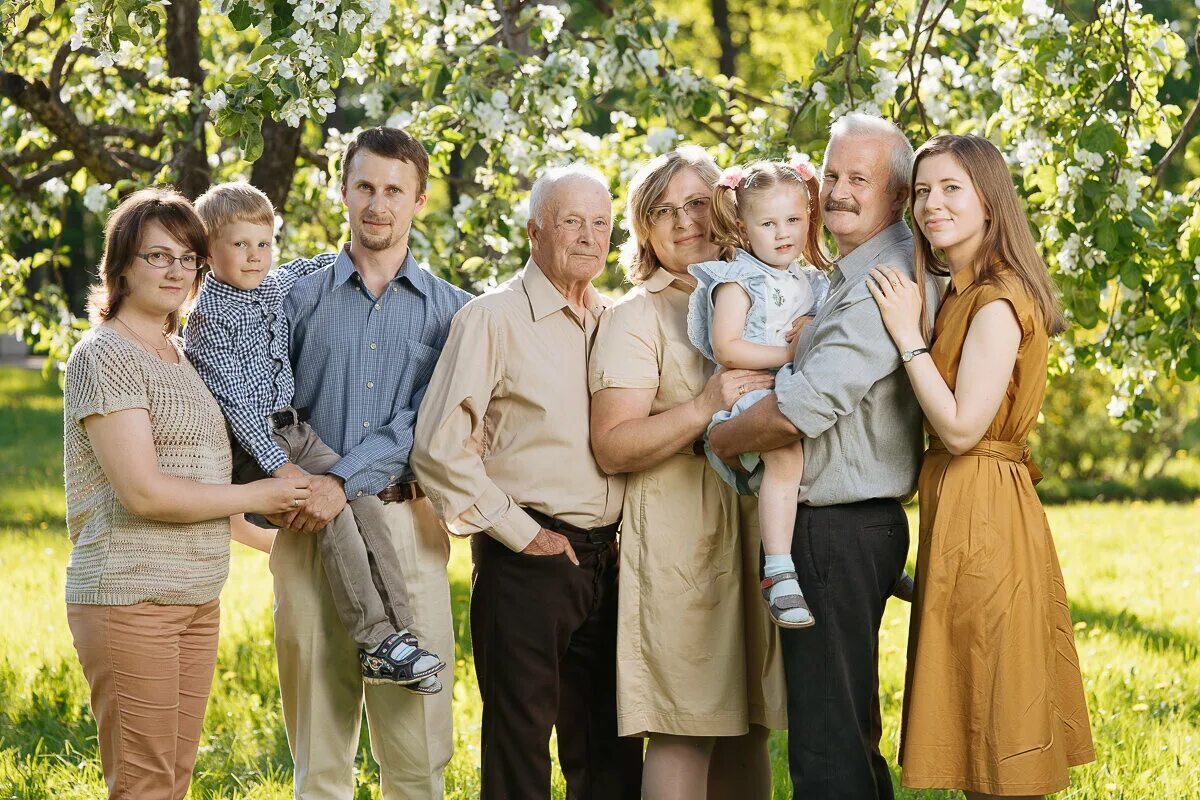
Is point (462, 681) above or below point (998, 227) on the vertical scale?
below

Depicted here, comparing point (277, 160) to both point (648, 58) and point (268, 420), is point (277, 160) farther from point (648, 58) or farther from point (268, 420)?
point (268, 420)

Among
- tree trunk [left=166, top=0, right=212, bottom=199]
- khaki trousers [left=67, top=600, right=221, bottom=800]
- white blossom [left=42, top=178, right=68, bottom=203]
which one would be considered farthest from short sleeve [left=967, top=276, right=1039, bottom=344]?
white blossom [left=42, top=178, right=68, bottom=203]

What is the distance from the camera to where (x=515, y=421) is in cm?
386

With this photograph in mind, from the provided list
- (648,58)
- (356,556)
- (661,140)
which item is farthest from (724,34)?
(356,556)

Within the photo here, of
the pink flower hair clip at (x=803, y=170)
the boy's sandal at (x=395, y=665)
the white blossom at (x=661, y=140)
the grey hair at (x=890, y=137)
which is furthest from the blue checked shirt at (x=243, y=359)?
the white blossom at (x=661, y=140)

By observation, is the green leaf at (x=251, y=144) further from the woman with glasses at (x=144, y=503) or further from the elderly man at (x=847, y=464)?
the elderly man at (x=847, y=464)

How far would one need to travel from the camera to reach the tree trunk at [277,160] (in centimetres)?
699

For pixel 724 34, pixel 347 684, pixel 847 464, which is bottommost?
pixel 347 684

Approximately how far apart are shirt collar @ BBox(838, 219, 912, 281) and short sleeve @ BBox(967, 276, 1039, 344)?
323 millimetres

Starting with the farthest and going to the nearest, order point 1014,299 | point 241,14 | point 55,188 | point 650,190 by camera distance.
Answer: point 55,188 < point 650,190 < point 241,14 < point 1014,299

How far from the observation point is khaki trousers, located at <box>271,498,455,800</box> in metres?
3.91

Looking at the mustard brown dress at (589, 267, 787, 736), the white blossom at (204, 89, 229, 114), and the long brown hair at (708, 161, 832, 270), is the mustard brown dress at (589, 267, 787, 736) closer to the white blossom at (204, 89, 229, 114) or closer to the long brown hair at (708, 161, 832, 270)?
the long brown hair at (708, 161, 832, 270)

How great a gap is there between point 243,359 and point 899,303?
1865 millimetres

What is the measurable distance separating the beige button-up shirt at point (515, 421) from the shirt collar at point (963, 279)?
44.7 inches
